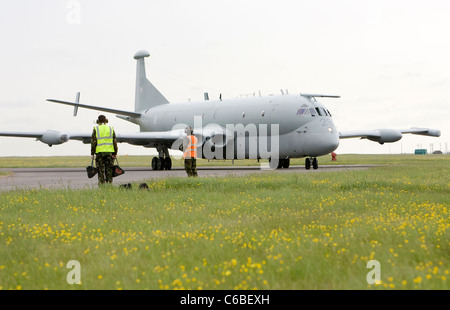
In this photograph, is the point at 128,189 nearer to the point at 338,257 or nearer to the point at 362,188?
the point at 362,188

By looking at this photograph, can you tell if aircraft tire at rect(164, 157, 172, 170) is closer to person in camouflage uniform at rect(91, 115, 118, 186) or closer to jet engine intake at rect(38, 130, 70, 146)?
jet engine intake at rect(38, 130, 70, 146)

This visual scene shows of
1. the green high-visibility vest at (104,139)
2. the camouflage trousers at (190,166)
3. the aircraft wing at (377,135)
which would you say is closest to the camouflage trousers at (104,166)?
the green high-visibility vest at (104,139)

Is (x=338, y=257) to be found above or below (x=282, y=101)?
below

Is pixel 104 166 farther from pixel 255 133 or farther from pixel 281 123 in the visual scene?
pixel 255 133

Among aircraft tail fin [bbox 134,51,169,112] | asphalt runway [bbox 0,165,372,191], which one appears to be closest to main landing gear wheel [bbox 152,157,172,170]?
asphalt runway [bbox 0,165,372,191]

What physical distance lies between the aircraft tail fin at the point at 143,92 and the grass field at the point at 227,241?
31578 mm

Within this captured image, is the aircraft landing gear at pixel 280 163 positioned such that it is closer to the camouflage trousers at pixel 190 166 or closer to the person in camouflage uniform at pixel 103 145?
the camouflage trousers at pixel 190 166

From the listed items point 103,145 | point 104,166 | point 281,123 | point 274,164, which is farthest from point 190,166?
point 274,164

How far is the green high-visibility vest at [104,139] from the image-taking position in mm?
15117

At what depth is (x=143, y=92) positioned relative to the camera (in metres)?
44.1
